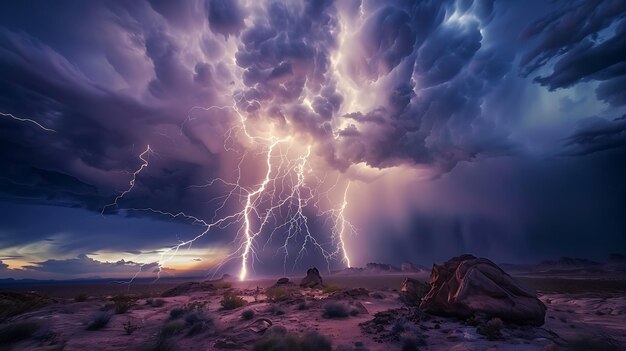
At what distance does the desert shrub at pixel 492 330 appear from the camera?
369 inches

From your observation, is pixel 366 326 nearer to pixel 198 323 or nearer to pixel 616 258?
pixel 198 323

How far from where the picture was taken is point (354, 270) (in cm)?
14950

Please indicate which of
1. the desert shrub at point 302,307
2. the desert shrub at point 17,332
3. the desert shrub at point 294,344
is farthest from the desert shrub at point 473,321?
the desert shrub at point 17,332

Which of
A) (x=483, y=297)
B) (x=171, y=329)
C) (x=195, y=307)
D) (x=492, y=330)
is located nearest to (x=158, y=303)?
(x=195, y=307)

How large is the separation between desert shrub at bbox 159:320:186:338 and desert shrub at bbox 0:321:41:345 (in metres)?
4.55

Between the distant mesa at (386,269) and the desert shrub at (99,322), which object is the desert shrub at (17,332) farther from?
the distant mesa at (386,269)

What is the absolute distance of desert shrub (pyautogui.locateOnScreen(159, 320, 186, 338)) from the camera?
468 inches

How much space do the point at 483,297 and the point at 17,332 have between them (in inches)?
676

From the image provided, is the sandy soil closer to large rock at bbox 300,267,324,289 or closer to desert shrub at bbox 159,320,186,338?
desert shrub at bbox 159,320,186,338

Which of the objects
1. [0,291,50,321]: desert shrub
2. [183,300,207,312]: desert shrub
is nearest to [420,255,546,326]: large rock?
[183,300,207,312]: desert shrub

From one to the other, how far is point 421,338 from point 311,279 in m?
26.6

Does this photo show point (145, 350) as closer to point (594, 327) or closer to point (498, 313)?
point (498, 313)

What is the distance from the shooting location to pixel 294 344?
8.99 metres

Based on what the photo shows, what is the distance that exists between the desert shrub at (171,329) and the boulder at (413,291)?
12.8 metres
